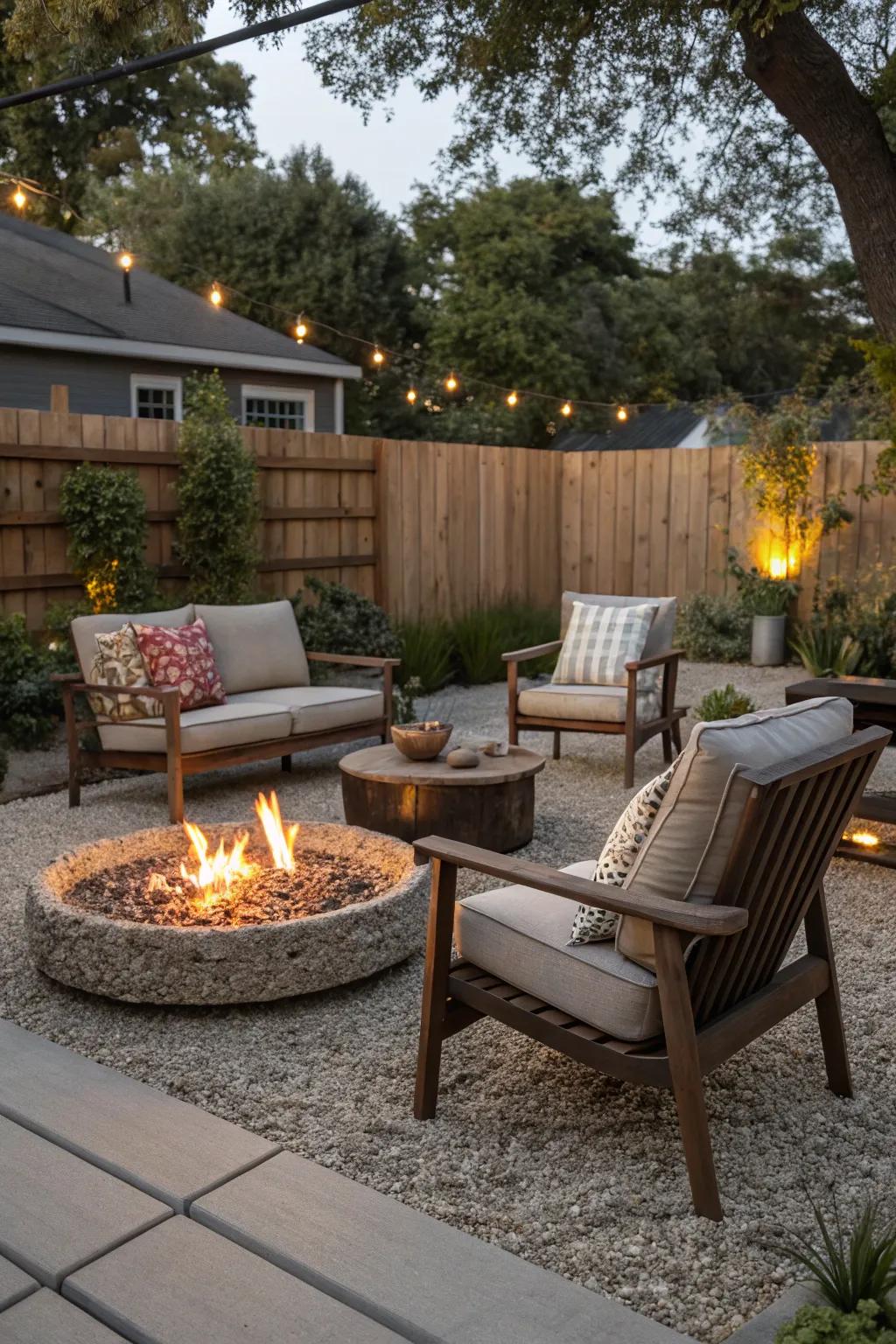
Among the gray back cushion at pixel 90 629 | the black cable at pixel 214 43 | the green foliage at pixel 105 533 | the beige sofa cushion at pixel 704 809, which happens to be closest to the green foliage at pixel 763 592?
→ the green foliage at pixel 105 533

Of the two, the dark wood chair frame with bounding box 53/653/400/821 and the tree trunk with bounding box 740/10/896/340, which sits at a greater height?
the tree trunk with bounding box 740/10/896/340

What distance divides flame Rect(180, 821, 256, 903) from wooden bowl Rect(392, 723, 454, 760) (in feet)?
3.63

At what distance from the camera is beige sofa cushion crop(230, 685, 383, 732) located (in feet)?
18.6

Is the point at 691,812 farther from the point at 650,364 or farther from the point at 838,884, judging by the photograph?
the point at 650,364

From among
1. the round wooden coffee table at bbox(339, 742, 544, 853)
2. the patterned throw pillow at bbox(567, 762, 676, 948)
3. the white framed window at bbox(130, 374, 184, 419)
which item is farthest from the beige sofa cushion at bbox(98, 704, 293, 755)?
the white framed window at bbox(130, 374, 184, 419)

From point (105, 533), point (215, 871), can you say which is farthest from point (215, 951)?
point (105, 533)

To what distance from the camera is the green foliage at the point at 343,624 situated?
7871mm

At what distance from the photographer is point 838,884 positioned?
438 centimetres

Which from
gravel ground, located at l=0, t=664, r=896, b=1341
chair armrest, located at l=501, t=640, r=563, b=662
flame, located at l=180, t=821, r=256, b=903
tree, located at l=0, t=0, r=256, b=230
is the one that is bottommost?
gravel ground, located at l=0, t=664, r=896, b=1341

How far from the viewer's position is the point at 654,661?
584 centimetres

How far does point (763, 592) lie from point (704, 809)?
8.00 meters

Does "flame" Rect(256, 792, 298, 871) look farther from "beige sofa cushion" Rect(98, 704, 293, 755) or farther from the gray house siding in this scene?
the gray house siding

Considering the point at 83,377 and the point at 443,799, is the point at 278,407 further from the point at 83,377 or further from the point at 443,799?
the point at 443,799

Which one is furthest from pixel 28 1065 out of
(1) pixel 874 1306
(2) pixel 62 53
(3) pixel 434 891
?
A: (2) pixel 62 53
